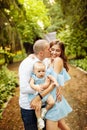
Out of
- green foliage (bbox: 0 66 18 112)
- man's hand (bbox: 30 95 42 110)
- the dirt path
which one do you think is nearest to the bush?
green foliage (bbox: 0 66 18 112)

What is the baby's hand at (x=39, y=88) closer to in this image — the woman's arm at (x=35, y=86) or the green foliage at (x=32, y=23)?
the woman's arm at (x=35, y=86)

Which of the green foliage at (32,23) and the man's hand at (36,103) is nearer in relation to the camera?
the man's hand at (36,103)

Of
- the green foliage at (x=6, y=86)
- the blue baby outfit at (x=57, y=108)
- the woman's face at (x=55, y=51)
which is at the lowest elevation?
the green foliage at (x=6, y=86)

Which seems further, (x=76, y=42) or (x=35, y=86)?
(x=76, y=42)

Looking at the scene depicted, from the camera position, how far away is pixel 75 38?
70.6 ft

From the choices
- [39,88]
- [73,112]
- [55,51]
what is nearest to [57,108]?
[39,88]

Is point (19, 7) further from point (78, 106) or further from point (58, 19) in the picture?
point (58, 19)

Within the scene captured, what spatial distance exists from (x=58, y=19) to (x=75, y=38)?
13.3 meters

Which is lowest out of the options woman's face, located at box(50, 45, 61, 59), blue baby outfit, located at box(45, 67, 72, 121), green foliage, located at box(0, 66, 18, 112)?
green foliage, located at box(0, 66, 18, 112)

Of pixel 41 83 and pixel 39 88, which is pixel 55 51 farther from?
pixel 39 88

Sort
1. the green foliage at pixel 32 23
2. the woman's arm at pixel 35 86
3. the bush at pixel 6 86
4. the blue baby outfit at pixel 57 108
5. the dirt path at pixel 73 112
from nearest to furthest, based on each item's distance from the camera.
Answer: the woman's arm at pixel 35 86, the blue baby outfit at pixel 57 108, the dirt path at pixel 73 112, the bush at pixel 6 86, the green foliage at pixel 32 23

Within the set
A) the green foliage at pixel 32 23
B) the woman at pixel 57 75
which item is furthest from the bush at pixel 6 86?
the green foliage at pixel 32 23

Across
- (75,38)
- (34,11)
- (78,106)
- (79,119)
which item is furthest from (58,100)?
(34,11)

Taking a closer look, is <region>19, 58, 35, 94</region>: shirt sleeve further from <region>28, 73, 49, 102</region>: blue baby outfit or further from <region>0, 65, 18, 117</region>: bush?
<region>0, 65, 18, 117</region>: bush
